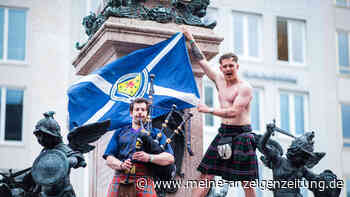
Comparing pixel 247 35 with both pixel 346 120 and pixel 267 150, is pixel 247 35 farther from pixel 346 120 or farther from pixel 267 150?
pixel 267 150

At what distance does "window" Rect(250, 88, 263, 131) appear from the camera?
1329 inches

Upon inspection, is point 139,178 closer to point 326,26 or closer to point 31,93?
point 31,93

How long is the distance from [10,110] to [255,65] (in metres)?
10.2

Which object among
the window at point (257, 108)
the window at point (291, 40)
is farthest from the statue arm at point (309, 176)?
the window at point (291, 40)

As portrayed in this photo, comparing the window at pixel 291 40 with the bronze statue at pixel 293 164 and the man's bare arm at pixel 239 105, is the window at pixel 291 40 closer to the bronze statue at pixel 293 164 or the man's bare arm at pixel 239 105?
the bronze statue at pixel 293 164

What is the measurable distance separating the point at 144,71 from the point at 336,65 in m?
27.1

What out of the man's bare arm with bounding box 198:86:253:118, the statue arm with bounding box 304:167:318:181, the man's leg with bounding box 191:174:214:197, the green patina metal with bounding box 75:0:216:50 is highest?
the green patina metal with bounding box 75:0:216:50

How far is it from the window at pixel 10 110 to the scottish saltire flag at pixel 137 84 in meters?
21.4

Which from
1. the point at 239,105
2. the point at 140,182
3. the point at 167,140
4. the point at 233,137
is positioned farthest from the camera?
the point at 233,137

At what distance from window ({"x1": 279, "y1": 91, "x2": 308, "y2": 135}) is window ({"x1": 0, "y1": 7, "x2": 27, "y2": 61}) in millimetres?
10959

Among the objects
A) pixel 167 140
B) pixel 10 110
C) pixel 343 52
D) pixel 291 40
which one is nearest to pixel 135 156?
pixel 167 140

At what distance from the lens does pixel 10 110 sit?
31125 millimetres

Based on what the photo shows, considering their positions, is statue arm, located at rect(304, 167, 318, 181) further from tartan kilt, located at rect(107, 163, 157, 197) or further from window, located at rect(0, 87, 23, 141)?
window, located at rect(0, 87, 23, 141)

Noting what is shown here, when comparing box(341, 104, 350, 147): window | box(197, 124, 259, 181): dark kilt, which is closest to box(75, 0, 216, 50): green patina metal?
box(197, 124, 259, 181): dark kilt
